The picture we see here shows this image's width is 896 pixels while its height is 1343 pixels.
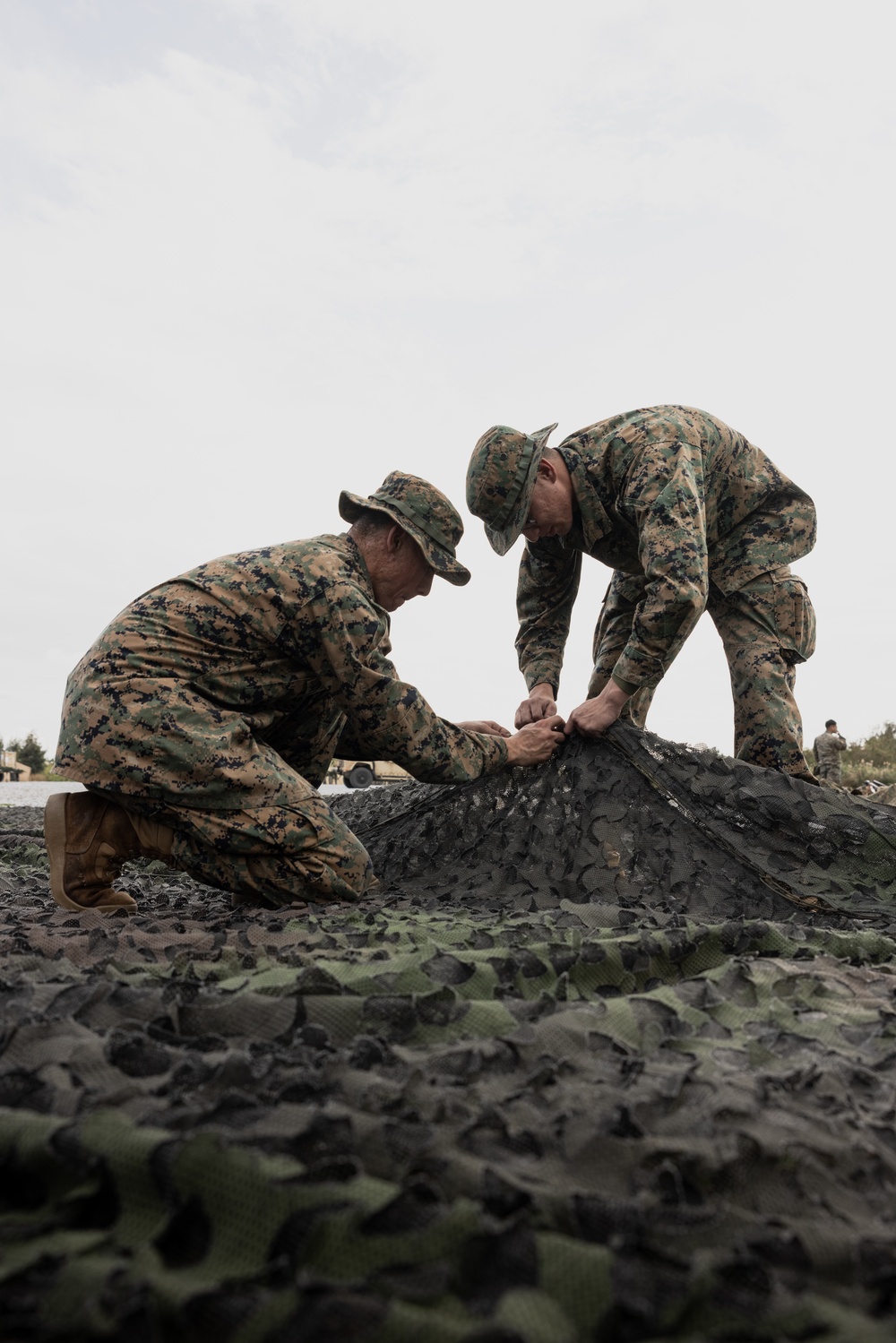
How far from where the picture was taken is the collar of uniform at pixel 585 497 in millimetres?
3381

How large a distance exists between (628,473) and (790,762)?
4.05 ft

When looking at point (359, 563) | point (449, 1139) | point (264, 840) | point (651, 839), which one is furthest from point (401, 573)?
point (449, 1139)

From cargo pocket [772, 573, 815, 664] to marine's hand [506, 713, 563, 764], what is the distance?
1001mm

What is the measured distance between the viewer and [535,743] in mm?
3115

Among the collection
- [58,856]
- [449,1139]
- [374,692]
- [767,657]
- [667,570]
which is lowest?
[449,1139]

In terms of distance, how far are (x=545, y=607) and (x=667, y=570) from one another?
3.35ft

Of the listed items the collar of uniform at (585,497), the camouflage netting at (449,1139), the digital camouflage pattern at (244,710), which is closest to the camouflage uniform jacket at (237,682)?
the digital camouflage pattern at (244,710)

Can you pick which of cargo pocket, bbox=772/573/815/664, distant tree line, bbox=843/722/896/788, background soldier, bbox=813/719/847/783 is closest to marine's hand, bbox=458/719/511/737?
cargo pocket, bbox=772/573/815/664

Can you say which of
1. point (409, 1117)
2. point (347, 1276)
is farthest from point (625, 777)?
point (347, 1276)

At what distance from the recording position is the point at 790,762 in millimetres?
3289

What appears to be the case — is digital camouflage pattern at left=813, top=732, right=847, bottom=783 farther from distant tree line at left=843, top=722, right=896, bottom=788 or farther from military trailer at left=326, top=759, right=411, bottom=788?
military trailer at left=326, top=759, right=411, bottom=788

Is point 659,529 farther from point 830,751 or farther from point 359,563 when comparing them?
point 830,751

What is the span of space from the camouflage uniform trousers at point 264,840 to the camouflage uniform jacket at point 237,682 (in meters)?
0.03

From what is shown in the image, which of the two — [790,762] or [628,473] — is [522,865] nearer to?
[790,762]
